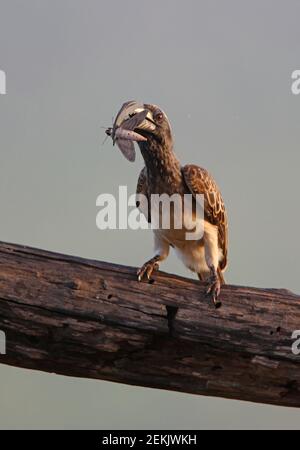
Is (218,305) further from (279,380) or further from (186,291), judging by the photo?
(279,380)

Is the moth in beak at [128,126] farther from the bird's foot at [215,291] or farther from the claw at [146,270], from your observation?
the bird's foot at [215,291]

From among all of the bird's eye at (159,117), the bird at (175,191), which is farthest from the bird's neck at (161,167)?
the bird's eye at (159,117)

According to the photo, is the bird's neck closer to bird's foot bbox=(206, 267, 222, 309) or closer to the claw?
the claw

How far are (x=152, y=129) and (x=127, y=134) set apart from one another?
1.22 ft

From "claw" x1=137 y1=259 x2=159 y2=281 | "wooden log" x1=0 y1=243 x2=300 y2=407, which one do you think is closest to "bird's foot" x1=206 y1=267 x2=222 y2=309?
"wooden log" x1=0 y1=243 x2=300 y2=407

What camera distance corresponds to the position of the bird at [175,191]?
4.52 meters

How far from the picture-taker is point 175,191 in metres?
4.63

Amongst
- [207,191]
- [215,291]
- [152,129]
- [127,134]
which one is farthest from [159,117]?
[215,291]

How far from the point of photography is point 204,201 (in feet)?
15.3

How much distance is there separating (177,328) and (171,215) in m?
1.05

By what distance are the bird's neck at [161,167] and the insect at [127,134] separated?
28 centimetres

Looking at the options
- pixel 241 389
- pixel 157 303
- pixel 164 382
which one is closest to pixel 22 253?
pixel 157 303

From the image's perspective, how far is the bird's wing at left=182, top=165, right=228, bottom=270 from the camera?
15.2 ft
